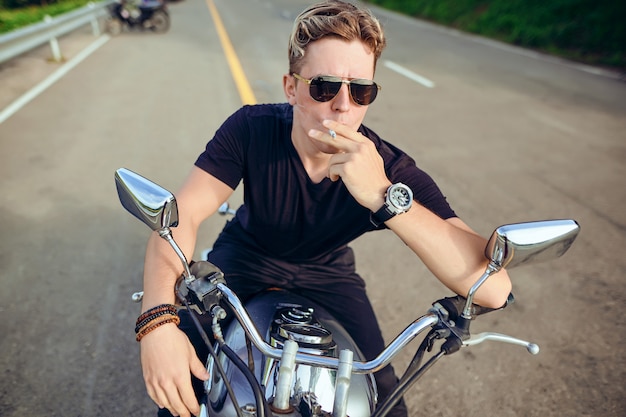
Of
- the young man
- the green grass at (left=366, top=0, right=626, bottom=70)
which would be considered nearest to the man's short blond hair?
the young man

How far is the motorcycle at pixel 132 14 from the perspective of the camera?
1304cm

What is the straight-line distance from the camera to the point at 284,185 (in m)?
2.06

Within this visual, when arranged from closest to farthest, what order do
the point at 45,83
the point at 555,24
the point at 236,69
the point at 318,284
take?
the point at 318,284 < the point at 45,83 < the point at 236,69 < the point at 555,24

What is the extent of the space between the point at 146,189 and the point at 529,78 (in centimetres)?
1015

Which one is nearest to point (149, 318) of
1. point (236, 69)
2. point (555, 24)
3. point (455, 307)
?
point (455, 307)

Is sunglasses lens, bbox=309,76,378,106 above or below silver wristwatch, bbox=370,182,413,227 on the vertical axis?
above

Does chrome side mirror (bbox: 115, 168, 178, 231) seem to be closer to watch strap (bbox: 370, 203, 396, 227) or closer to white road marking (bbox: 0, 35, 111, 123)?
watch strap (bbox: 370, 203, 396, 227)

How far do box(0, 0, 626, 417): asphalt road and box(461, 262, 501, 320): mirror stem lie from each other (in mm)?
1249

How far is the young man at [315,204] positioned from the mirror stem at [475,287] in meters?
0.26

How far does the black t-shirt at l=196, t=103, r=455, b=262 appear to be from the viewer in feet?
6.60

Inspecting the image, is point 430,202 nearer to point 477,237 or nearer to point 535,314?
point 477,237

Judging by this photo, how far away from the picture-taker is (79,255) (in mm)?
3443

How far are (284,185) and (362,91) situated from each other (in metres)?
0.56

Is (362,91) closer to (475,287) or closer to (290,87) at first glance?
(290,87)
